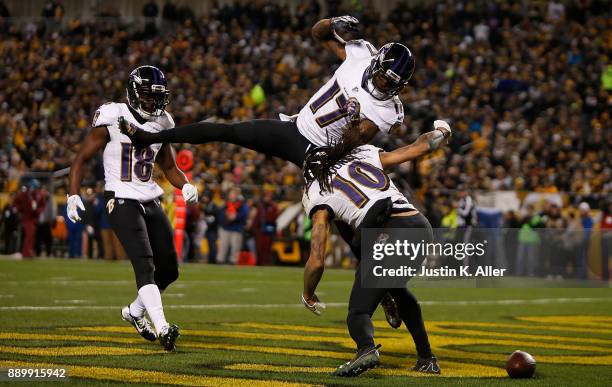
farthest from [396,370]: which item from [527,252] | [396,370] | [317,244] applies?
[527,252]

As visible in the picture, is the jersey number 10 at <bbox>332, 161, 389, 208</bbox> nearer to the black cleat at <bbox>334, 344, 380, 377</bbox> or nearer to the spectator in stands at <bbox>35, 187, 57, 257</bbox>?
the black cleat at <bbox>334, 344, 380, 377</bbox>

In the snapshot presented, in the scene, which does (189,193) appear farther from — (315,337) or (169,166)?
(315,337)

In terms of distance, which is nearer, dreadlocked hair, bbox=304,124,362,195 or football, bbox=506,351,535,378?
football, bbox=506,351,535,378

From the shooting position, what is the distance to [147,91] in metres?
8.69

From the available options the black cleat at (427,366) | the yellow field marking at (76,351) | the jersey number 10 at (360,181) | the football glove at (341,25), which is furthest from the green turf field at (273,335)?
the football glove at (341,25)

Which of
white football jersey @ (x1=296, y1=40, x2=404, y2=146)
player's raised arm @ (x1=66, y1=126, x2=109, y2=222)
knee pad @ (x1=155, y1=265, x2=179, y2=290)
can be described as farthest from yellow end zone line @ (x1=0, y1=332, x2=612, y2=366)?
white football jersey @ (x1=296, y1=40, x2=404, y2=146)

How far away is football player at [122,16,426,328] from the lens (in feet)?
24.7

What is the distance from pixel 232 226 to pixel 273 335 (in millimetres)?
13821

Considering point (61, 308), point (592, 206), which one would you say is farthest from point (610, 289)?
point (61, 308)

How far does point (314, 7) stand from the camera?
1255 inches

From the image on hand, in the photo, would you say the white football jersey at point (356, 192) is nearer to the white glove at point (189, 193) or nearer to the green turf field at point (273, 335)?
the green turf field at point (273, 335)

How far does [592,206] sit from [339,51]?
13.5 m

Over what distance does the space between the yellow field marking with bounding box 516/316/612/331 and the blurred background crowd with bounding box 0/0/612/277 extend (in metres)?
5.77

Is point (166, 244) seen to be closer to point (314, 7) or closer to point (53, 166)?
point (53, 166)
